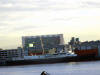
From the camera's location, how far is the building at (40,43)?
16938 centimetres

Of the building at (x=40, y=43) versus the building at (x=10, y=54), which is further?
the building at (x=10, y=54)

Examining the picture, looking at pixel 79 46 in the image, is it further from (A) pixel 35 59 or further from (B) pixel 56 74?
(B) pixel 56 74

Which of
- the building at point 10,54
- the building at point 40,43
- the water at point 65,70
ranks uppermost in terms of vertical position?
the building at point 40,43

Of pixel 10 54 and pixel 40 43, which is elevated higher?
pixel 40 43

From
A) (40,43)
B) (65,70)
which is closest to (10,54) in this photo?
(40,43)

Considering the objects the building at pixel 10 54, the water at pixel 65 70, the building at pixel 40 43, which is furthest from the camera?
the building at pixel 10 54

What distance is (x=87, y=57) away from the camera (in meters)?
138

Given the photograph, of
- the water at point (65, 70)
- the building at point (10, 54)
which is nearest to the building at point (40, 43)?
the building at point (10, 54)

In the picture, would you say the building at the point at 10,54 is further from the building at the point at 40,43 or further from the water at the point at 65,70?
the water at the point at 65,70

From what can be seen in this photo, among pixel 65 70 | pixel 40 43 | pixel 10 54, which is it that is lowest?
pixel 65 70

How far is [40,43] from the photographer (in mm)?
170625

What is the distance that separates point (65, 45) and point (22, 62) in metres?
30.0

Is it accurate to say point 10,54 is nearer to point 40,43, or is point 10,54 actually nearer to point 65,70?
point 40,43

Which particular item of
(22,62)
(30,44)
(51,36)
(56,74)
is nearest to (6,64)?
(22,62)
